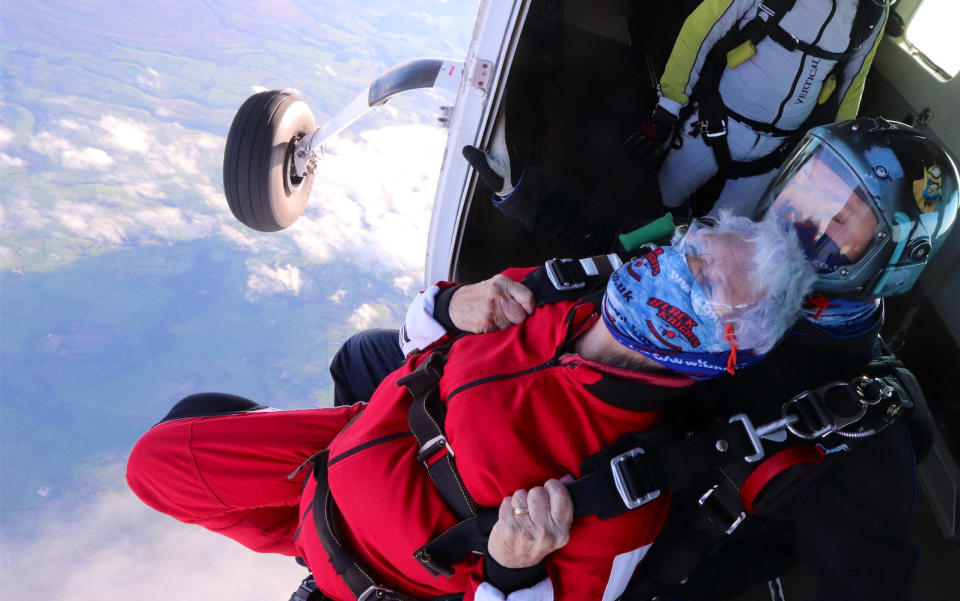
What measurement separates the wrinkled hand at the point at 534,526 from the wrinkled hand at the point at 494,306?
1.58 ft

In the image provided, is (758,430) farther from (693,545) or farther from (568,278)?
(568,278)

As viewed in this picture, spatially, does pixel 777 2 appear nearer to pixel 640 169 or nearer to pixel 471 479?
pixel 640 169

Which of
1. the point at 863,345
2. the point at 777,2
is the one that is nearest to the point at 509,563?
the point at 863,345

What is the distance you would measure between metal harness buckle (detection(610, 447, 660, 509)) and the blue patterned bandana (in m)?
0.21

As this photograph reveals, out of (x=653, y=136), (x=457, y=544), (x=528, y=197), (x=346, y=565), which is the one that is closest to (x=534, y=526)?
(x=457, y=544)

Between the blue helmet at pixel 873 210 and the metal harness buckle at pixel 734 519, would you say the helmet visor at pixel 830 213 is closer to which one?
the blue helmet at pixel 873 210

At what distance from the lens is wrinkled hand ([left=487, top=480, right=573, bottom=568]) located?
1109 millimetres

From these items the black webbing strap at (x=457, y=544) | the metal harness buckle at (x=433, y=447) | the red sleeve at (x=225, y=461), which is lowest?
the red sleeve at (x=225, y=461)

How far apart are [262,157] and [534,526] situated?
2759 mm

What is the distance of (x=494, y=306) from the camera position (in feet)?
4.97

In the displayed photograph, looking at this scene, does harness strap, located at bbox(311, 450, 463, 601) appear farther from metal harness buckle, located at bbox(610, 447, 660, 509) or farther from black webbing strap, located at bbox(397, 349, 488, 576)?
metal harness buckle, located at bbox(610, 447, 660, 509)

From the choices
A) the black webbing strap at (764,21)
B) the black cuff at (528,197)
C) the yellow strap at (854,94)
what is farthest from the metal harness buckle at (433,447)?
the yellow strap at (854,94)

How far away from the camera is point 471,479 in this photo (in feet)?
4.17

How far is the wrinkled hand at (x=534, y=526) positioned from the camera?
43.7 inches
